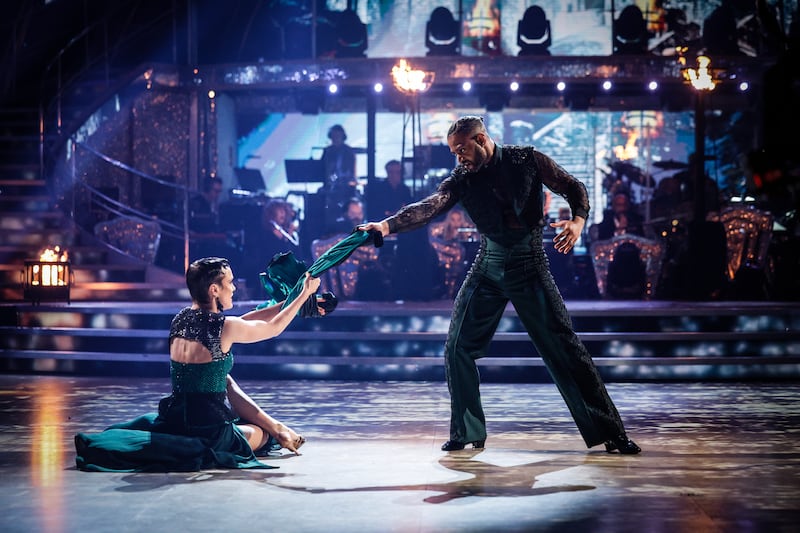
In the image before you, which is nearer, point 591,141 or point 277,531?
point 277,531

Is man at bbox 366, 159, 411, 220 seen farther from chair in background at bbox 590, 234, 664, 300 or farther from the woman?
the woman

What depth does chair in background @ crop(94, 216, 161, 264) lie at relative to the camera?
567 inches

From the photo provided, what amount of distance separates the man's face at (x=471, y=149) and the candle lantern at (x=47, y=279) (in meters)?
7.22

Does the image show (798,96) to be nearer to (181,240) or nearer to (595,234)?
(595,234)

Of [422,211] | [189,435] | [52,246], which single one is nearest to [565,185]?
[422,211]

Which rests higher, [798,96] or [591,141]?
[591,141]

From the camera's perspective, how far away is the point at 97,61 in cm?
1711

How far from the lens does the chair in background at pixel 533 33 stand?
1698cm

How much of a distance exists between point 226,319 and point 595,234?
11.0m

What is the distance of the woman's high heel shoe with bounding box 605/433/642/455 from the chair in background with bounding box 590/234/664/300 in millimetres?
8276

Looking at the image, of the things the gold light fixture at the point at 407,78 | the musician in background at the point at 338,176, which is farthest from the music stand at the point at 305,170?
the gold light fixture at the point at 407,78

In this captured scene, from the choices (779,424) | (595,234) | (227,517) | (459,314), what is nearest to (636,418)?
(779,424)

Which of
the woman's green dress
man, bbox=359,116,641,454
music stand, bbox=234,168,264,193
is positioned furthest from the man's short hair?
music stand, bbox=234,168,264,193

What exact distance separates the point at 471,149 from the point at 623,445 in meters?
1.82
